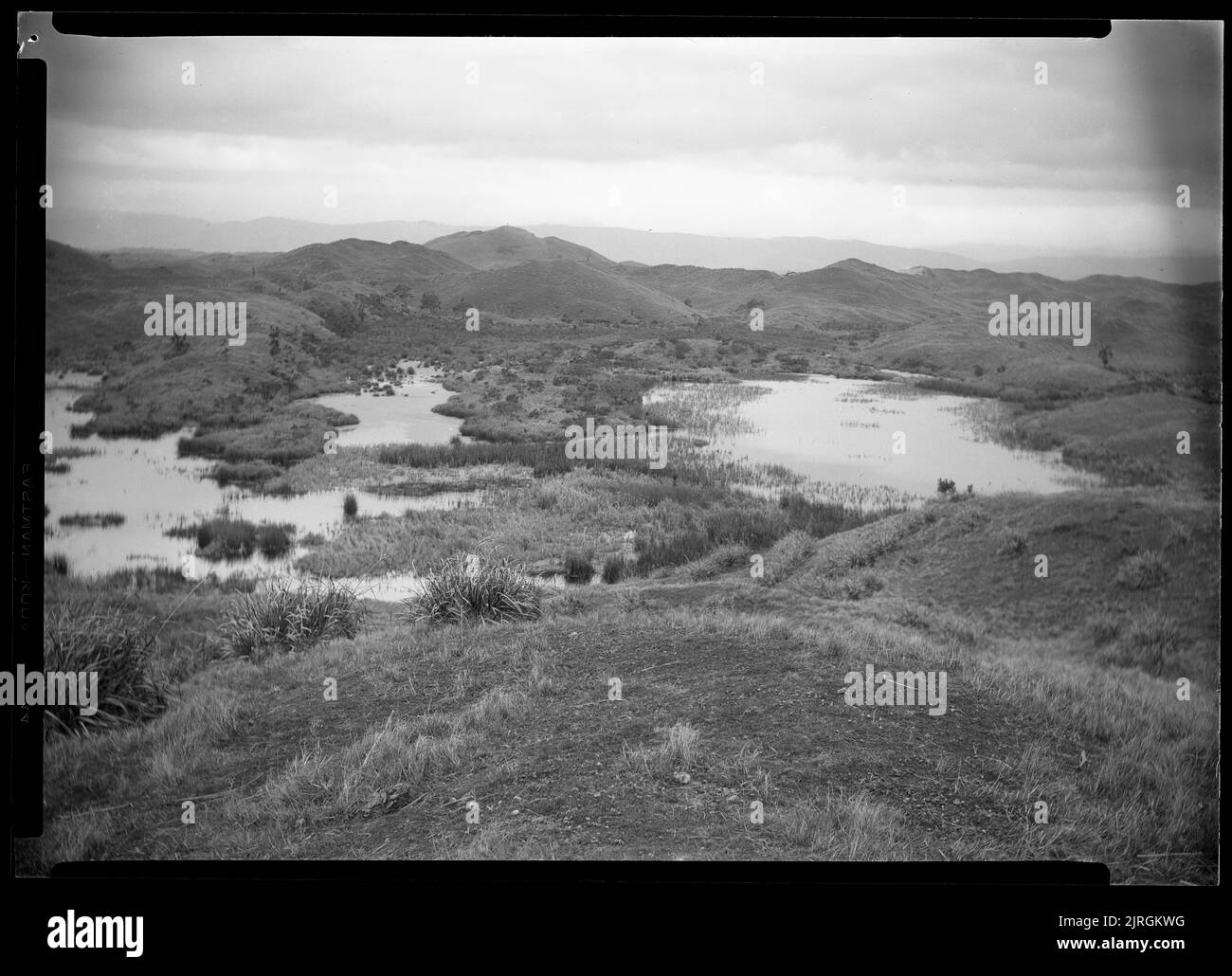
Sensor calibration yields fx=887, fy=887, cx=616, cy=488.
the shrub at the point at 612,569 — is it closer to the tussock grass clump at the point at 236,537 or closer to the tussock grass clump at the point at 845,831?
the tussock grass clump at the point at 845,831

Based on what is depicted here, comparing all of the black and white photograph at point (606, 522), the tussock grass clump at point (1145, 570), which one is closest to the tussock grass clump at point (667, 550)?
the black and white photograph at point (606, 522)

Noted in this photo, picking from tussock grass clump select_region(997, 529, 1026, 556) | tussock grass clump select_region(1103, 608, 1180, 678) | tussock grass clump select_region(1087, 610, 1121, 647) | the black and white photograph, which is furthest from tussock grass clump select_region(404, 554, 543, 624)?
tussock grass clump select_region(1103, 608, 1180, 678)

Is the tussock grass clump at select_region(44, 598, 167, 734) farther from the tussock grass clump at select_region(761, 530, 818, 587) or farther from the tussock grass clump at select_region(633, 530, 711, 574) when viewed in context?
the tussock grass clump at select_region(761, 530, 818, 587)

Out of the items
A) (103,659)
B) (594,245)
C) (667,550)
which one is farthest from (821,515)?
(103,659)

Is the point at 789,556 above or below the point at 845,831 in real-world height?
above

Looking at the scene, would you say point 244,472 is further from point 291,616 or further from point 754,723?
point 754,723
